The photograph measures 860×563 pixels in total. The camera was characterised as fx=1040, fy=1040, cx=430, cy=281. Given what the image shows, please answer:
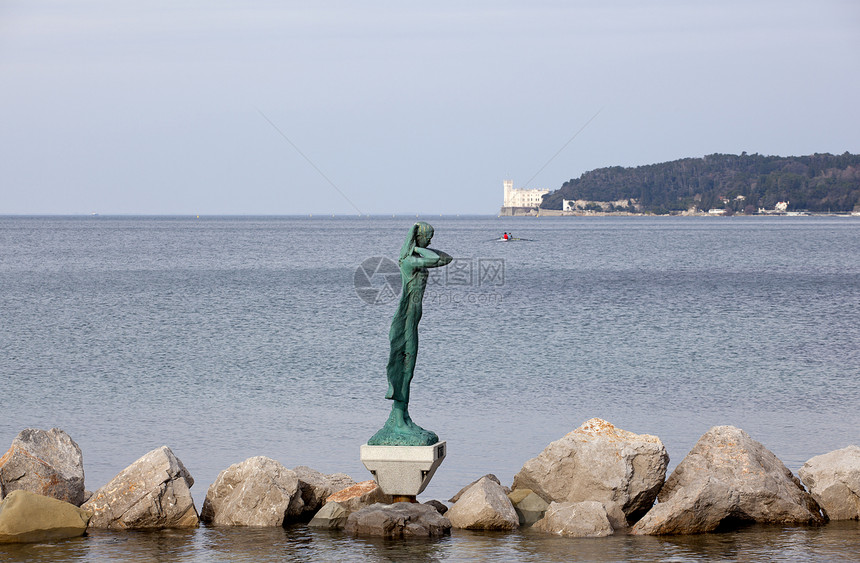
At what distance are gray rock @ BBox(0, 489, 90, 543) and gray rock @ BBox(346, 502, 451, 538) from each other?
128 inches

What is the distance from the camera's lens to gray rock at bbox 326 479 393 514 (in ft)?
43.0

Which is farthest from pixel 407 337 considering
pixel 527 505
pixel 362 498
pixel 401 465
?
pixel 527 505

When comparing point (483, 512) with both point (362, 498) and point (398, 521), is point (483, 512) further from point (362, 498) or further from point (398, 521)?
point (362, 498)

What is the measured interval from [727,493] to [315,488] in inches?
205

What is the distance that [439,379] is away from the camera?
26453mm

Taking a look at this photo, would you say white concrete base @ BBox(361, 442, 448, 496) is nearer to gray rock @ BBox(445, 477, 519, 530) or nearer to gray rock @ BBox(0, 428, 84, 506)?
gray rock @ BBox(445, 477, 519, 530)

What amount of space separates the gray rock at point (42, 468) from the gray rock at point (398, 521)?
3.65 m

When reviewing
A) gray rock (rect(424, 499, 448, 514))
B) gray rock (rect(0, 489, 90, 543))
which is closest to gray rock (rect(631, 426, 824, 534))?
gray rock (rect(424, 499, 448, 514))

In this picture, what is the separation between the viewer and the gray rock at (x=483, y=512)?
12.5 m

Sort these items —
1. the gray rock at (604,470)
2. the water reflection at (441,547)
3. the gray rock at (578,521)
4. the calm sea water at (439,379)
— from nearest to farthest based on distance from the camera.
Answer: the water reflection at (441,547) < the calm sea water at (439,379) < the gray rock at (578,521) < the gray rock at (604,470)

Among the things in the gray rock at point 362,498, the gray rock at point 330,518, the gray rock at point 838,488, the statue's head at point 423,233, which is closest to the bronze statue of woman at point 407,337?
the statue's head at point 423,233

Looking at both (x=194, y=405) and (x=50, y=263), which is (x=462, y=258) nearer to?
(x=50, y=263)

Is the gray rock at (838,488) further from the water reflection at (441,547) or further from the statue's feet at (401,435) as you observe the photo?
the statue's feet at (401,435)

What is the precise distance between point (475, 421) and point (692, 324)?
2316 cm
